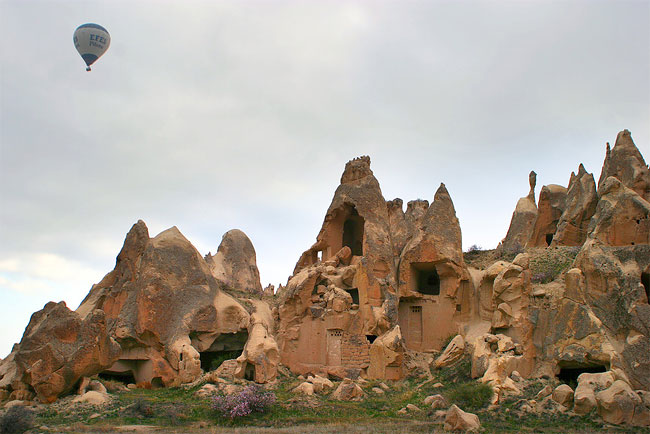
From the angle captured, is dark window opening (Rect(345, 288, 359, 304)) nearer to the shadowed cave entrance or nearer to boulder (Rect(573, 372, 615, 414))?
the shadowed cave entrance

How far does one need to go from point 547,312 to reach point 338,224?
10.8m

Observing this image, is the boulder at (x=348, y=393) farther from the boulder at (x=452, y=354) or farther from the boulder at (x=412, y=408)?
the boulder at (x=452, y=354)

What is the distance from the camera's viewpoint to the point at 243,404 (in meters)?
18.3

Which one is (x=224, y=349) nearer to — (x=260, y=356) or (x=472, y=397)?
(x=260, y=356)

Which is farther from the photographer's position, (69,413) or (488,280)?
(488,280)

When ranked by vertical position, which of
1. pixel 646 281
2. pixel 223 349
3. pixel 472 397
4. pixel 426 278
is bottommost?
pixel 472 397

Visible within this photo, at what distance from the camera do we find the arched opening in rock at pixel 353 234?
31.4 m

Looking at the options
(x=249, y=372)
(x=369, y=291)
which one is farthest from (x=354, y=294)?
(x=249, y=372)

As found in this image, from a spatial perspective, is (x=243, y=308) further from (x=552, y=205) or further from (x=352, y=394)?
(x=552, y=205)

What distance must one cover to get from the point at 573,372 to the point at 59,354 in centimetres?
1704

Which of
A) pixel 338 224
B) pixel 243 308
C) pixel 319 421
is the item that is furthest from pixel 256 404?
pixel 338 224

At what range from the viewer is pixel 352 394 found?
21250 millimetres

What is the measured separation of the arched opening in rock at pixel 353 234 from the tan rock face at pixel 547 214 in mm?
10222

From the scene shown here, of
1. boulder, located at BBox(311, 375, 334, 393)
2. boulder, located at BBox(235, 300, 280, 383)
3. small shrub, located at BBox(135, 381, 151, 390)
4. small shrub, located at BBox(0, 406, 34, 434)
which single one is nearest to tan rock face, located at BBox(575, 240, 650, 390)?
boulder, located at BBox(311, 375, 334, 393)
